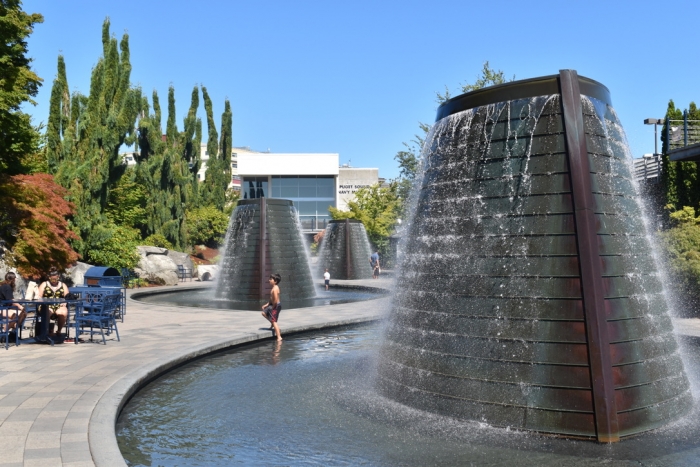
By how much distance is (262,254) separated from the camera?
22.1 m

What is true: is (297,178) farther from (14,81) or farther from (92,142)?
(14,81)

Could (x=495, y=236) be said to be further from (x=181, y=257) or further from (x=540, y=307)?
(x=181, y=257)

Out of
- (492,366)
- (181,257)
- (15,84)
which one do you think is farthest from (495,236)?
(181,257)

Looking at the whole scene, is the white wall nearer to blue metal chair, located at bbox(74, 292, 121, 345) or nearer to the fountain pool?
blue metal chair, located at bbox(74, 292, 121, 345)

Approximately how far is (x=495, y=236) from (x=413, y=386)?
2121mm

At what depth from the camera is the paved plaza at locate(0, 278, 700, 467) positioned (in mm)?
5785

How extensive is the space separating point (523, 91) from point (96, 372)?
287 inches

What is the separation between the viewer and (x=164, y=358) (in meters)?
10.5

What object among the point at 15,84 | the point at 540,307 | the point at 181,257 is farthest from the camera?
the point at 181,257

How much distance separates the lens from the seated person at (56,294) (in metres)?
12.4

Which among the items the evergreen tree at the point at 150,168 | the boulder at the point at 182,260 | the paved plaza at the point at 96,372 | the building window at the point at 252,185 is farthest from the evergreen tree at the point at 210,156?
the paved plaza at the point at 96,372

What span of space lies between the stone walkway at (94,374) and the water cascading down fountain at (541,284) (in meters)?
2.38

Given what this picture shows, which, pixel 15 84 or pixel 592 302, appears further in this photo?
pixel 15 84

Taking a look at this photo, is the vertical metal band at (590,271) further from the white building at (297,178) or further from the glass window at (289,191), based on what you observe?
the glass window at (289,191)
